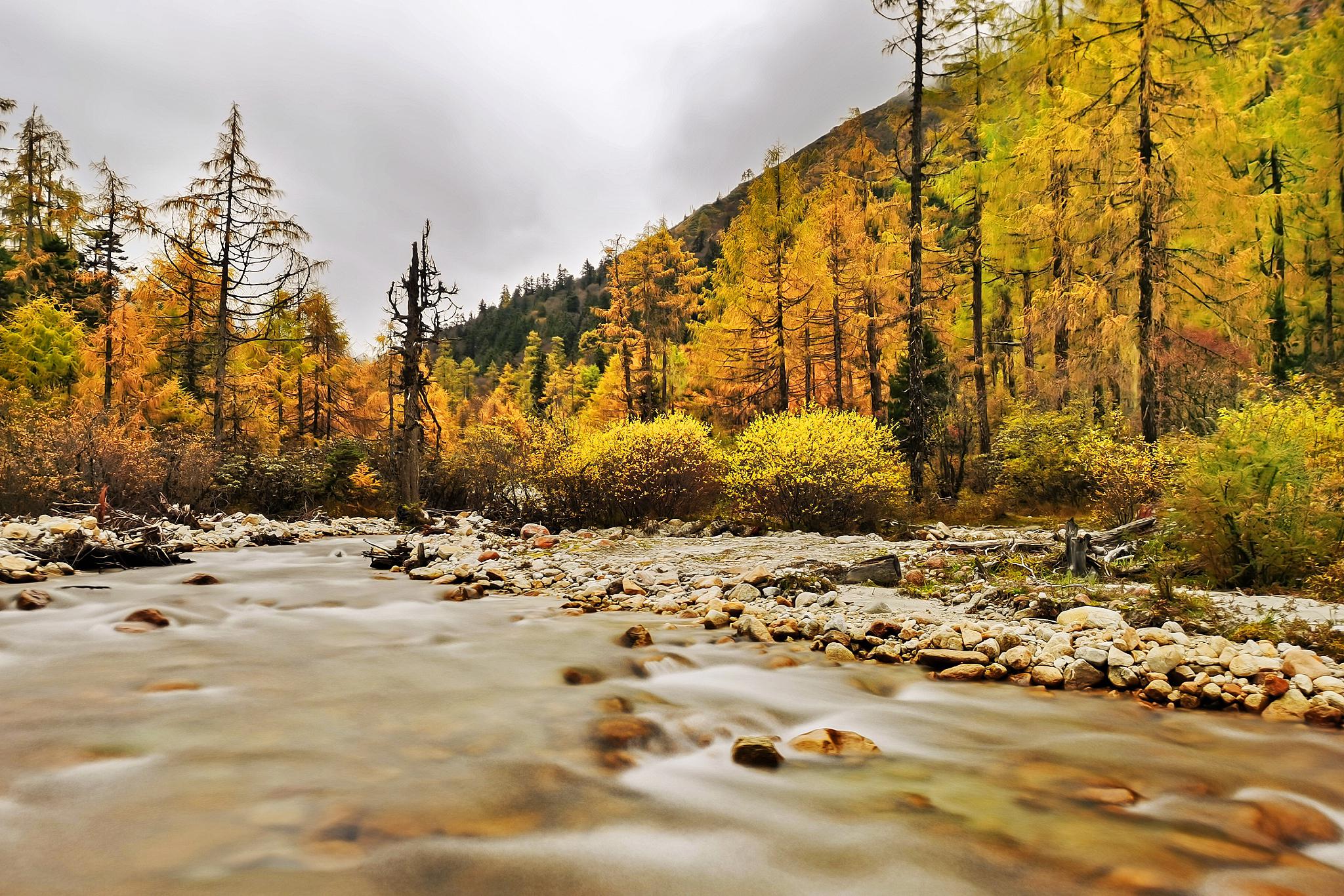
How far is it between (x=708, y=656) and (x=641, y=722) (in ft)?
4.49

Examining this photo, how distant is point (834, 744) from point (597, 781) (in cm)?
126

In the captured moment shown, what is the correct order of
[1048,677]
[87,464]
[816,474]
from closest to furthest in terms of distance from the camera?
[1048,677]
[816,474]
[87,464]

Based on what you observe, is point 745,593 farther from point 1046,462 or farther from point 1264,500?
point 1046,462

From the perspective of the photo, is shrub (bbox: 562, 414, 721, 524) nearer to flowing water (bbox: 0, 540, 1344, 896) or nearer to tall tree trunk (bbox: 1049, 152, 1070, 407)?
tall tree trunk (bbox: 1049, 152, 1070, 407)

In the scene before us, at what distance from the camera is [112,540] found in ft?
30.3

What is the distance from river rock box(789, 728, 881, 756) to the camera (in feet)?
11.4

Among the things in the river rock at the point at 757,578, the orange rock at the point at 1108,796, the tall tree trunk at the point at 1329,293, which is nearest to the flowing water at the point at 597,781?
the orange rock at the point at 1108,796

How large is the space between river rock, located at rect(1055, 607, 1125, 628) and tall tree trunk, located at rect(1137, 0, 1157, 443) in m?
8.24

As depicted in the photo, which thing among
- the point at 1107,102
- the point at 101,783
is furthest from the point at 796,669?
the point at 1107,102

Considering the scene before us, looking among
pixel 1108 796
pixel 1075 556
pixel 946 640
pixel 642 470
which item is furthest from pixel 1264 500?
pixel 642 470

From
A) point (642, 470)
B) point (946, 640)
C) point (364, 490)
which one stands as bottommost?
point (946, 640)

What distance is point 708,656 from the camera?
5.14 metres

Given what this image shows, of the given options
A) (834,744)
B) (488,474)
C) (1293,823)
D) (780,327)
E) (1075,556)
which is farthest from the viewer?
(780,327)

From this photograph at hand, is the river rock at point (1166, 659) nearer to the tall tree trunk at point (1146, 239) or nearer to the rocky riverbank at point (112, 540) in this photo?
the tall tree trunk at point (1146, 239)
